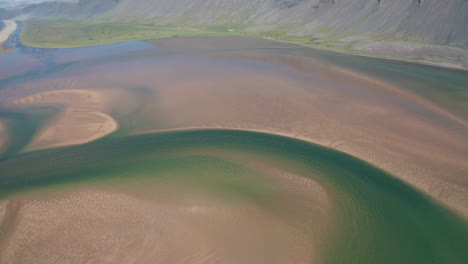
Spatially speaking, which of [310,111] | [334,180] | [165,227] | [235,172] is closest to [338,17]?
[310,111]

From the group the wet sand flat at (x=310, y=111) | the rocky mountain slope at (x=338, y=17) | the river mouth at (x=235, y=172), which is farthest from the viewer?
the rocky mountain slope at (x=338, y=17)

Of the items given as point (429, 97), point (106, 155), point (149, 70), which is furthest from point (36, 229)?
A: point (429, 97)

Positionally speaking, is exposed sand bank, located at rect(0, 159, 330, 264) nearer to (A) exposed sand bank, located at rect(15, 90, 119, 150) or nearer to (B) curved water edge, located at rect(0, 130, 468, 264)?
(B) curved water edge, located at rect(0, 130, 468, 264)

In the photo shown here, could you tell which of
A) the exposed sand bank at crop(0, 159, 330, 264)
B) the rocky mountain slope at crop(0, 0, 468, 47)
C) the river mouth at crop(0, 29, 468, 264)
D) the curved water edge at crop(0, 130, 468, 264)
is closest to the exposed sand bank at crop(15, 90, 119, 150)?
the river mouth at crop(0, 29, 468, 264)

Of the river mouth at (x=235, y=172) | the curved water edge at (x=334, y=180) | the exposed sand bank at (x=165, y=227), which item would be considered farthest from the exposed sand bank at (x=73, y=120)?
the exposed sand bank at (x=165, y=227)

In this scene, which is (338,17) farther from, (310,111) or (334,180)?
(334,180)

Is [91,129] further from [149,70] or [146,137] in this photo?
[149,70]

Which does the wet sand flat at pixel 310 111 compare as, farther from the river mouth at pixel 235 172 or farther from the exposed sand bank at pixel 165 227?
the exposed sand bank at pixel 165 227
